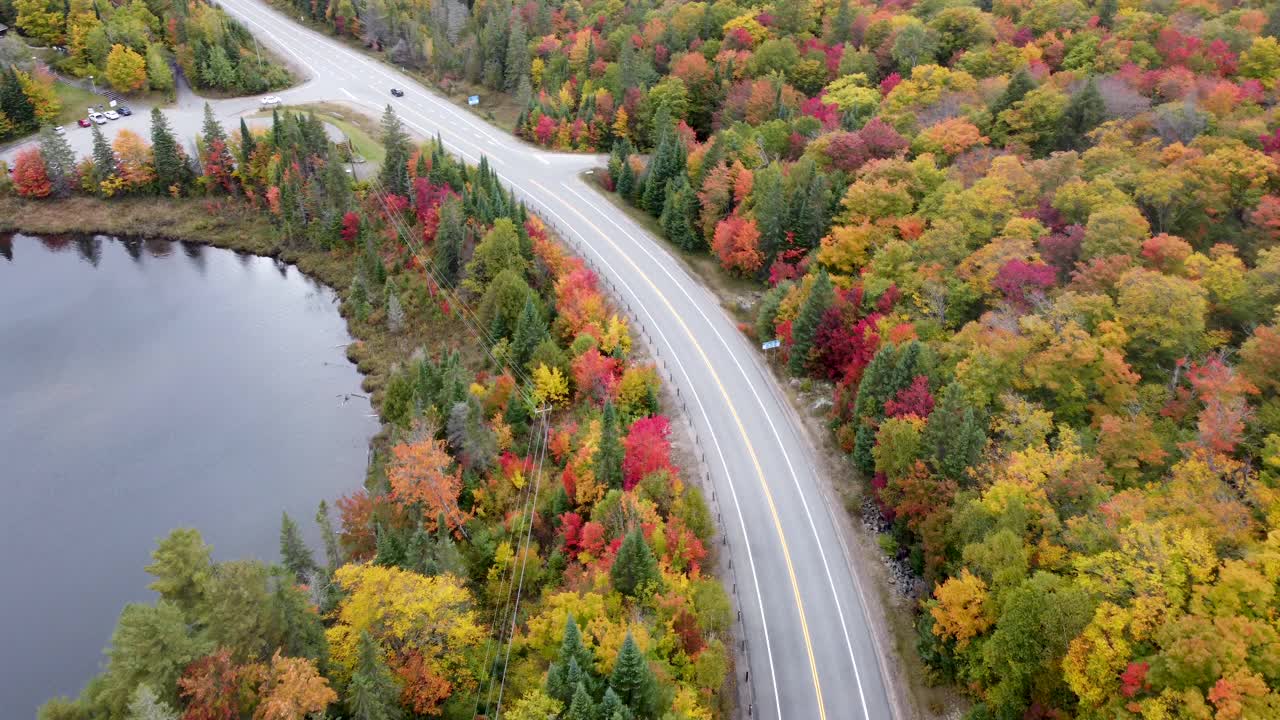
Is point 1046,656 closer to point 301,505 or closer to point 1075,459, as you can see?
point 1075,459

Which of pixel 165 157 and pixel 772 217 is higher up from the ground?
pixel 772 217

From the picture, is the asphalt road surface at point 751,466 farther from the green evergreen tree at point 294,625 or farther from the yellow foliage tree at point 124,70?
the yellow foliage tree at point 124,70

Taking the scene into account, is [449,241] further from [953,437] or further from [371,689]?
[953,437]

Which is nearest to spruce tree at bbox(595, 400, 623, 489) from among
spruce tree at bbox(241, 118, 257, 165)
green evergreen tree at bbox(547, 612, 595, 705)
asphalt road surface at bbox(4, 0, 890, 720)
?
asphalt road surface at bbox(4, 0, 890, 720)

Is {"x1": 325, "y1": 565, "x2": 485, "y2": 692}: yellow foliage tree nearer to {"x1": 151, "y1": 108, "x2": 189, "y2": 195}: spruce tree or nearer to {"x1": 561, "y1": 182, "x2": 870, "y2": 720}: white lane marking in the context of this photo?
{"x1": 561, "y1": 182, "x2": 870, "y2": 720}: white lane marking

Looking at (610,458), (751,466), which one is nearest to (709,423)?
(751,466)
